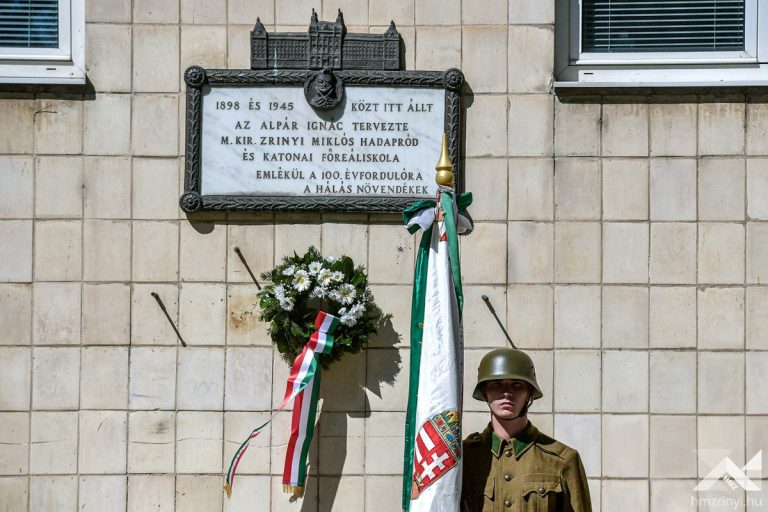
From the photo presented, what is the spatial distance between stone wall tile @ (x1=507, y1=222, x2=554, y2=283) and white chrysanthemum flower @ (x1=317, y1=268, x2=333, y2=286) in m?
0.97

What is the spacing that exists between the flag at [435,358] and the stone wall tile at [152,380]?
1.54 m

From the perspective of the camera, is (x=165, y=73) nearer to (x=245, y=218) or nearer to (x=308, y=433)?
(x=245, y=218)

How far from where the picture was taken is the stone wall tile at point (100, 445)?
5723mm

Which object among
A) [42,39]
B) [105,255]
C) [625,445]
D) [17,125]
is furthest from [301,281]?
[42,39]

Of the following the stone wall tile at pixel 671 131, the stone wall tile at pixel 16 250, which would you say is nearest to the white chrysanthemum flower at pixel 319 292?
the stone wall tile at pixel 16 250

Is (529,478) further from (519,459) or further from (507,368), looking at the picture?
(507,368)

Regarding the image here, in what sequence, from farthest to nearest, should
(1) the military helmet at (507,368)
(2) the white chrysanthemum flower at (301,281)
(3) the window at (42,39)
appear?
(3) the window at (42,39) → (2) the white chrysanthemum flower at (301,281) → (1) the military helmet at (507,368)

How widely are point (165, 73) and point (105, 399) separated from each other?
1781mm

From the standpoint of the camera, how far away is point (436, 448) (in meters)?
4.55

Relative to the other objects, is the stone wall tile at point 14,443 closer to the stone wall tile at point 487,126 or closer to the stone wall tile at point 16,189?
the stone wall tile at point 16,189

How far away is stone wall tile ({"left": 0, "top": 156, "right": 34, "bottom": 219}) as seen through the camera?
5797 mm

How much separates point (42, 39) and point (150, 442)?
7.55 feet

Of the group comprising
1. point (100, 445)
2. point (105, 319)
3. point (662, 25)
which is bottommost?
point (100, 445)
